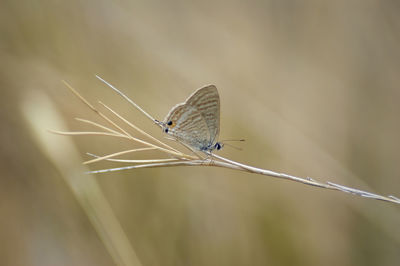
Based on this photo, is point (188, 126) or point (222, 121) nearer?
point (188, 126)

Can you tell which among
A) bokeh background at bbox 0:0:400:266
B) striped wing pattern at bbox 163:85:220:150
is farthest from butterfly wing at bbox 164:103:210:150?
bokeh background at bbox 0:0:400:266

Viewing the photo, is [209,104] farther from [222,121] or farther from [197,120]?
[222,121]

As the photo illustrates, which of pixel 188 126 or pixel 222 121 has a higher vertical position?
pixel 222 121

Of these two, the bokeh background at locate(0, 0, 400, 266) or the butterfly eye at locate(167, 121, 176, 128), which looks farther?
the bokeh background at locate(0, 0, 400, 266)

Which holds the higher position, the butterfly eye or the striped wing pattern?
the striped wing pattern

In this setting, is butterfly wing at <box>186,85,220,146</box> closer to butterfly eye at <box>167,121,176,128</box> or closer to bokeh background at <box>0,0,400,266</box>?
butterfly eye at <box>167,121,176,128</box>

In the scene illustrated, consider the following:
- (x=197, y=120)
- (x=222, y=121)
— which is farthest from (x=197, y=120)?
(x=222, y=121)
